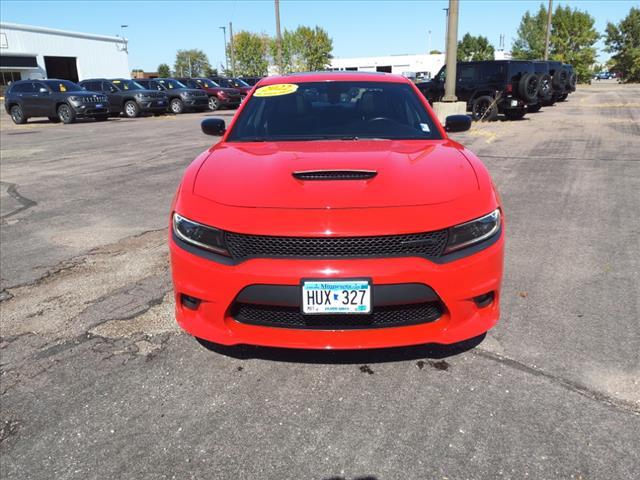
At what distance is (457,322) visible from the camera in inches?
97.3

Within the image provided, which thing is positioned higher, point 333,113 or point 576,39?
point 576,39

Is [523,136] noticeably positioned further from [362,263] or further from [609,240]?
[362,263]

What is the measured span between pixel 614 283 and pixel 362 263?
8.59ft

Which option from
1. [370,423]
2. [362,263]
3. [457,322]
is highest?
[362,263]

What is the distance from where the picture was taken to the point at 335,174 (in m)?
2.67

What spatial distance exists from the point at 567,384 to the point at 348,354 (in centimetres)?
117

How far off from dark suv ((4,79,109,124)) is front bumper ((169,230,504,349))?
20.3 metres

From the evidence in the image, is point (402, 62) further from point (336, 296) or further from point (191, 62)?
point (336, 296)

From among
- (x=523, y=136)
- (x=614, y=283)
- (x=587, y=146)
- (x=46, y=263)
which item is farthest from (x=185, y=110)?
(x=614, y=283)

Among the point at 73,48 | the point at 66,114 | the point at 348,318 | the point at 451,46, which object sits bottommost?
the point at 348,318

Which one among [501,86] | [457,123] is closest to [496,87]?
[501,86]

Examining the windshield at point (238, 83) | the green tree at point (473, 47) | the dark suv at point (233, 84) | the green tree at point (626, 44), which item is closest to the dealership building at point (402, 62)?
the green tree at point (473, 47)

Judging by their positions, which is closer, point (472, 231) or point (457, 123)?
point (472, 231)

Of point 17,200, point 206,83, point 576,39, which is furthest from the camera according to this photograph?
point 576,39
